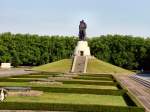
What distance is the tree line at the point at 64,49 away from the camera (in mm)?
100438

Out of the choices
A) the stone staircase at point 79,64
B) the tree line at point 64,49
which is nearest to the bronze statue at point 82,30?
the stone staircase at point 79,64

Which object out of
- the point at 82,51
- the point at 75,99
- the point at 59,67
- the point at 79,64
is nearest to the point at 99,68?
the point at 79,64

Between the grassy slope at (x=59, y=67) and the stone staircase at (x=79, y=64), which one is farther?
the grassy slope at (x=59, y=67)

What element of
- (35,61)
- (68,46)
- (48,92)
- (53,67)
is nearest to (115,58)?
(68,46)

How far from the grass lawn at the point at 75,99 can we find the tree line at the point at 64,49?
72117 mm

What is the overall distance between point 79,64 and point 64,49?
101ft

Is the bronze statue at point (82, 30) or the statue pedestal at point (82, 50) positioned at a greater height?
the bronze statue at point (82, 30)

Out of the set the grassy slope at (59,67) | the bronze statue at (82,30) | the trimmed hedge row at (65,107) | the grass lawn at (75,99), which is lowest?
the grassy slope at (59,67)

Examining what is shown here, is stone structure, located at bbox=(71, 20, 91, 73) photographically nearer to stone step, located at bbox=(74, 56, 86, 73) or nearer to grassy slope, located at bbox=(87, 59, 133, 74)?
stone step, located at bbox=(74, 56, 86, 73)

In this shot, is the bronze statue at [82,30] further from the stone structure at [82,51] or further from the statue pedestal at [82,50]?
the statue pedestal at [82,50]

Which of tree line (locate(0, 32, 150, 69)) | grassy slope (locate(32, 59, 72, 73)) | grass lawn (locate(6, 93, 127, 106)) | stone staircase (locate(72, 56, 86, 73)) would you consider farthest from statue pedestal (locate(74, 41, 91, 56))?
grass lawn (locate(6, 93, 127, 106))

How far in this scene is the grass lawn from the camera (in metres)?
25.0

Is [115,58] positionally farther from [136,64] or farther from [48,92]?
[48,92]

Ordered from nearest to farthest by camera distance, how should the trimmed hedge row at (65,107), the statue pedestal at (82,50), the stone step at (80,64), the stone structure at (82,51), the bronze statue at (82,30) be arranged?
the trimmed hedge row at (65,107) < the stone step at (80,64) < the stone structure at (82,51) < the statue pedestal at (82,50) < the bronze statue at (82,30)
